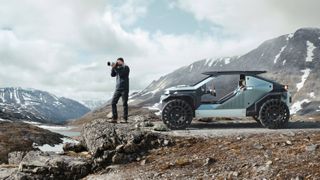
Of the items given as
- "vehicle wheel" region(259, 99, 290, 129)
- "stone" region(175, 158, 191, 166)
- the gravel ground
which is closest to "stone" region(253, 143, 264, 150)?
the gravel ground

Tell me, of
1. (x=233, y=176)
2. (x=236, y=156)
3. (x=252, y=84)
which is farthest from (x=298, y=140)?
(x=252, y=84)

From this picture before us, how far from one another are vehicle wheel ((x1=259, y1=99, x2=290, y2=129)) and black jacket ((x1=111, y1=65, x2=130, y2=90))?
19.7 feet

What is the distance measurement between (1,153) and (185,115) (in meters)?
70.3

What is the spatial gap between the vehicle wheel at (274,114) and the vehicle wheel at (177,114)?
312 centimetres

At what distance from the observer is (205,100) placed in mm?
19797

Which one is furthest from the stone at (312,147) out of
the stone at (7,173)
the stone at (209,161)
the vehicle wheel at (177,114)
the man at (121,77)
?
the stone at (7,173)

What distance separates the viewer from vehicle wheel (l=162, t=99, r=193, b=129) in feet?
62.5

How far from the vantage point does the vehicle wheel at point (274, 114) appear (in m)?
18.9

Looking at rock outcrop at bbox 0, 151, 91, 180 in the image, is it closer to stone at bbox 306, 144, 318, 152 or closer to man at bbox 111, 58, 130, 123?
man at bbox 111, 58, 130, 123

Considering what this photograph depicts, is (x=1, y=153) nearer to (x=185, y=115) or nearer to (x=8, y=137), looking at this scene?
(x=8, y=137)

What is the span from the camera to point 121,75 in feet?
64.3

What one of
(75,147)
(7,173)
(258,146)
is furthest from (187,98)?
(7,173)

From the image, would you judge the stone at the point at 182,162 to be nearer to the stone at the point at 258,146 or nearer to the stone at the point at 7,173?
the stone at the point at 258,146

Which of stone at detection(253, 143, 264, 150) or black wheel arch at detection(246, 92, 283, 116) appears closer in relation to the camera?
stone at detection(253, 143, 264, 150)
